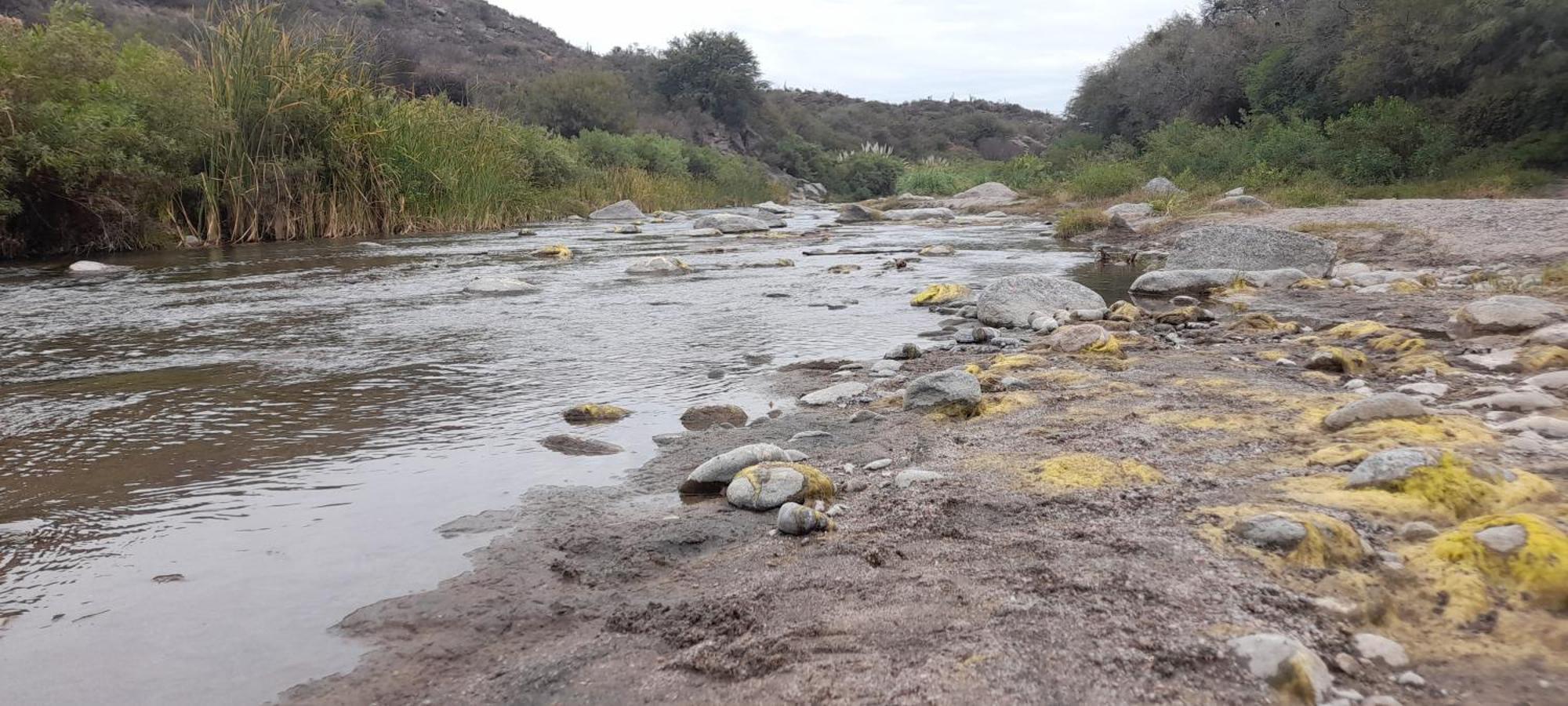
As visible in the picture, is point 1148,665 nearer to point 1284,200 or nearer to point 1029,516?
point 1029,516

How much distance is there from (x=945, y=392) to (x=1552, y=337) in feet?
9.90

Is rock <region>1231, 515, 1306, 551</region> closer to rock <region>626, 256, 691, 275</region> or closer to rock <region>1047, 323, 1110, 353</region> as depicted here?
rock <region>1047, 323, 1110, 353</region>

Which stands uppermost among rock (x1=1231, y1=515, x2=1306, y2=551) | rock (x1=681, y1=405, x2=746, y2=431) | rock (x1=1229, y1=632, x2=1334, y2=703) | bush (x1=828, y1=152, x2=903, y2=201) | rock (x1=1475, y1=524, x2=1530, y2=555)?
bush (x1=828, y1=152, x2=903, y2=201)

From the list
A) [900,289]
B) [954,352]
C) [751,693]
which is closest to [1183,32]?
[900,289]

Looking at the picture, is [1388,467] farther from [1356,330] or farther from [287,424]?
[287,424]

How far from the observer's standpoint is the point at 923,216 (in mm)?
23984

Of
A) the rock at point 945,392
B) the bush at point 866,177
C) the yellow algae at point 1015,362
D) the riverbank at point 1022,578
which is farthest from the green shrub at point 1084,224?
the bush at point 866,177

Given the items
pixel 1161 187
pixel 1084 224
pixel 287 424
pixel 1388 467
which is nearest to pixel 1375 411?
pixel 1388 467

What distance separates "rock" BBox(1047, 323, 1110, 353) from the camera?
5.22 m

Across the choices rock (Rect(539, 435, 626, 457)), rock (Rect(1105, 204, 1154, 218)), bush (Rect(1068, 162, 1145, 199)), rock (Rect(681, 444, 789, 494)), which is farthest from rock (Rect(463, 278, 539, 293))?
bush (Rect(1068, 162, 1145, 199))

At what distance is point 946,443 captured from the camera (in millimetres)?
Result: 3486

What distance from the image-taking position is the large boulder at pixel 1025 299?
21.9ft

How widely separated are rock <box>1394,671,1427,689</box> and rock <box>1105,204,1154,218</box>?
52.2ft

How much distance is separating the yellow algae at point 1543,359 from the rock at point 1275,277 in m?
4.06
